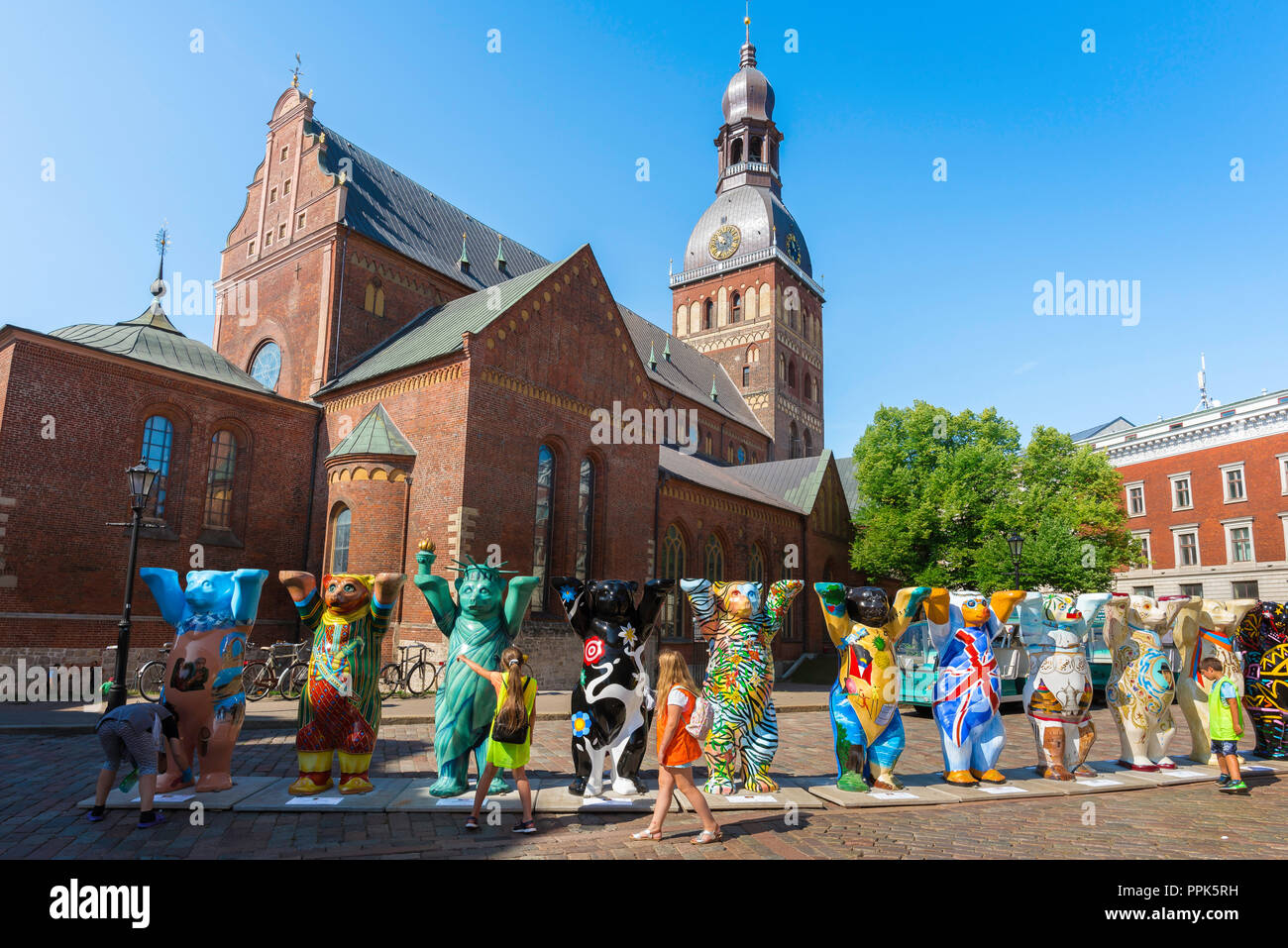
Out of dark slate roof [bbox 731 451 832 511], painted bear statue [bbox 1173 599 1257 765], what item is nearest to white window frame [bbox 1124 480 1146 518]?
dark slate roof [bbox 731 451 832 511]

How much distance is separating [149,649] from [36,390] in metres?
6.26

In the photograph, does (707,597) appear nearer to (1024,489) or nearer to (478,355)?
(478,355)

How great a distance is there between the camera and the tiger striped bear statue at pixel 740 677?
26.2 feet

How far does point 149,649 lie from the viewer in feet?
57.7

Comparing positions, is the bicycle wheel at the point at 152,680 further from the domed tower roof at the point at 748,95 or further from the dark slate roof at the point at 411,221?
the domed tower roof at the point at 748,95

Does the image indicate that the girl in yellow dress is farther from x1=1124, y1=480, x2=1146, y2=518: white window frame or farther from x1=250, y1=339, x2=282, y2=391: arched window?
x1=1124, y1=480, x2=1146, y2=518: white window frame

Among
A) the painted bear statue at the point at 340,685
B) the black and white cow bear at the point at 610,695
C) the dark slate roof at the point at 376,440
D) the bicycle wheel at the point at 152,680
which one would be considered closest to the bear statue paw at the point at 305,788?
the painted bear statue at the point at 340,685

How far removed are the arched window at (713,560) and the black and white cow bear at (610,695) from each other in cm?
1956

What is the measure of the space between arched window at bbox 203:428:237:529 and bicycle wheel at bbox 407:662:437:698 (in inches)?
270

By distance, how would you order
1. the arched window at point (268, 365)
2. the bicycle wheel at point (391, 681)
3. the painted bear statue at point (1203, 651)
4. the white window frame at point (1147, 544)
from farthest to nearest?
the white window frame at point (1147, 544) < the arched window at point (268, 365) < the bicycle wheel at point (391, 681) < the painted bear statue at point (1203, 651)

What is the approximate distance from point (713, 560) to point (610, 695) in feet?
68.5

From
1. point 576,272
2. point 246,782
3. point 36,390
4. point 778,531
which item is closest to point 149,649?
point 36,390

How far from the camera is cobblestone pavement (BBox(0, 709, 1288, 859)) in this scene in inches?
231

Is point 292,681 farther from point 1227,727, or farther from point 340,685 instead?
point 1227,727
